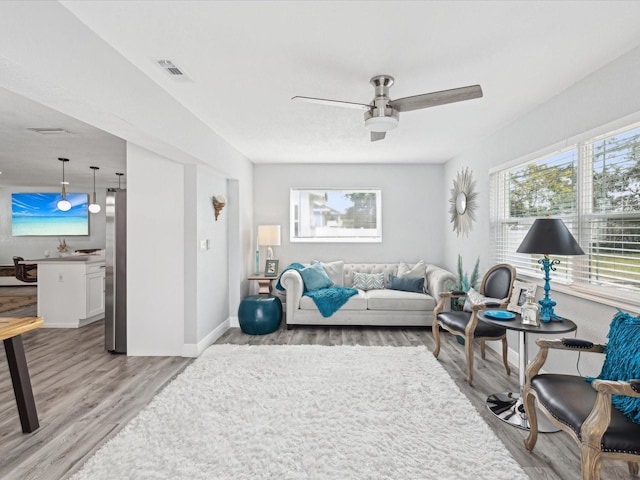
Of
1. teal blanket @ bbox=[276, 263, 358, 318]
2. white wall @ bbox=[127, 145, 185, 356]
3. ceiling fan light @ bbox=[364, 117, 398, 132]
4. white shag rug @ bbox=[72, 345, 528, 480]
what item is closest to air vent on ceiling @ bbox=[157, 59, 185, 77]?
ceiling fan light @ bbox=[364, 117, 398, 132]

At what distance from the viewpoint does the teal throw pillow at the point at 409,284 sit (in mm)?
5320

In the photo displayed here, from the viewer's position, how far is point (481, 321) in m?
3.30

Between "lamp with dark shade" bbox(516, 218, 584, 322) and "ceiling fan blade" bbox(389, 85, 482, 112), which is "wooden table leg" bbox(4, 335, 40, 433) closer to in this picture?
"ceiling fan blade" bbox(389, 85, 482, 112)

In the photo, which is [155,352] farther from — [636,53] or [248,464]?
[636,53]

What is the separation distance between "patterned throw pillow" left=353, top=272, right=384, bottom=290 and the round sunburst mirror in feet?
4.43

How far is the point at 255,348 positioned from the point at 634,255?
353cm

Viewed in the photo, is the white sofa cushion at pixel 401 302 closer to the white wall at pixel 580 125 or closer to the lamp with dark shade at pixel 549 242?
the white wall at pixel 580 125

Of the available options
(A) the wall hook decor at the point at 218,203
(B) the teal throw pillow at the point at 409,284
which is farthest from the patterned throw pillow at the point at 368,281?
(A) the wall hook decor at the point at 218,203

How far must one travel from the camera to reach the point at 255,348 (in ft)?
13.8

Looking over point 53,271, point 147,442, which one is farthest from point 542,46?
point 53,271

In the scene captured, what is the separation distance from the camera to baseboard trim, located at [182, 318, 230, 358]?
3979mm

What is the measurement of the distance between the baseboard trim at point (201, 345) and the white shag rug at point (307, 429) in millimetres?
402

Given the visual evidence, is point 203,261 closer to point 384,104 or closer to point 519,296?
point 384,104

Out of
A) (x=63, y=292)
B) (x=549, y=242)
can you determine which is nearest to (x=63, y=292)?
(x=63, y=292)
